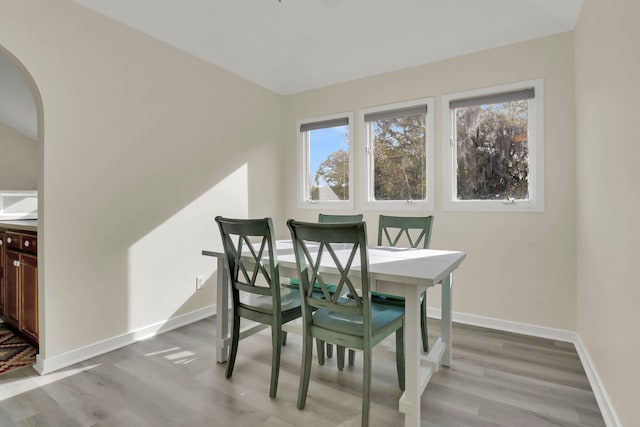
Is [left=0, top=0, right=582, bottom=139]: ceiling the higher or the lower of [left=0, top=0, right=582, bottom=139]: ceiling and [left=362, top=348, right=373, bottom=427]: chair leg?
the higher

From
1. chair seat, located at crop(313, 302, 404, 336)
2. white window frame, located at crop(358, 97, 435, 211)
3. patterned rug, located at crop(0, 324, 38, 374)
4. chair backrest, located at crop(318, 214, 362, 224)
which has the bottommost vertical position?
patterned rug, located at crop(0, 324, 38, 374)

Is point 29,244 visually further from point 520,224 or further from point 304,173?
point 520,224

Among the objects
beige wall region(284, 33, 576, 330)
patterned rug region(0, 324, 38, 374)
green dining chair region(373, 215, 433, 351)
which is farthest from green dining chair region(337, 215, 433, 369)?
patterned rug region(0, 324, 38, 374)

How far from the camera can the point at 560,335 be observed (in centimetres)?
270

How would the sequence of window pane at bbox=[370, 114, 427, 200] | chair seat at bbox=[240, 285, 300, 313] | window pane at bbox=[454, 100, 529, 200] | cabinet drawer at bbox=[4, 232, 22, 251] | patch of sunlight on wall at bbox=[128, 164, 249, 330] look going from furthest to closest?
window pane at bbox=[370, 114, 427, 200], window pane at bbox=[454, 100, 529, 200], patch of sunlight on wall at bbox=[128, 164, 249, 330], cabinet drawer at bbox=[4, 232, 22, 251], chair seat at bbox=[240, 285, 300, 313]

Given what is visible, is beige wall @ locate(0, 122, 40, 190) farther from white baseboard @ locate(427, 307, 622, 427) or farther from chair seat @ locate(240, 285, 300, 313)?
white baseboard @ locate(427, 307, 622, 427)

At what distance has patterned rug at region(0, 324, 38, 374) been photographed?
7.37 ft

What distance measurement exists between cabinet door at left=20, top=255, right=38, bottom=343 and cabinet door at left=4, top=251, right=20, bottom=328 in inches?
3.9

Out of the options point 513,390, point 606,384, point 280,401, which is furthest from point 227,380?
point 606,384

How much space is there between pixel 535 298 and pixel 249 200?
2.93 meters

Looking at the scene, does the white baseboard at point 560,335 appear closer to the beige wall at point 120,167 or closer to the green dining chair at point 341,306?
the green dining chair at point 341,306

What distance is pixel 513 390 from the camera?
1974mm

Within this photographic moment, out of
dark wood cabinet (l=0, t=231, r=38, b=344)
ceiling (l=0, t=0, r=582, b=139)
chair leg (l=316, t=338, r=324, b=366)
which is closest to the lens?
chair leg (l=316, t=338, r=324, b=366)

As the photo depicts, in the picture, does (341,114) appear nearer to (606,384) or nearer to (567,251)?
(567,251)
